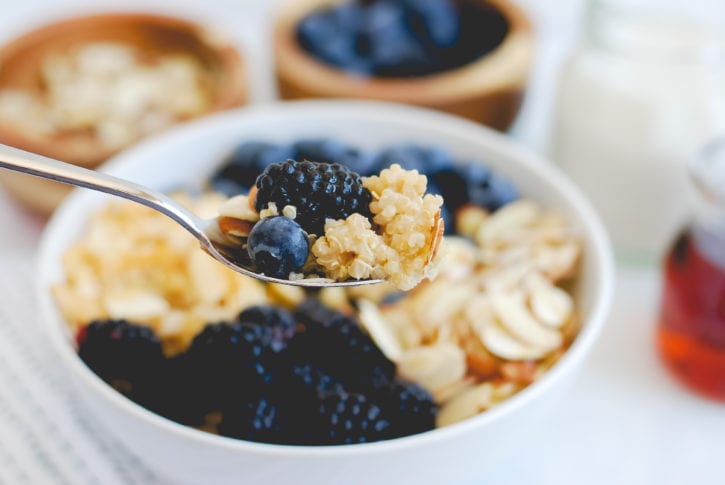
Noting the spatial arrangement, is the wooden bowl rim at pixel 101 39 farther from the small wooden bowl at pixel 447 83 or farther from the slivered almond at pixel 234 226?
the slivered almond at pixel 234 226

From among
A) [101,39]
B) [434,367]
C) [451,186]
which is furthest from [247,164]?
[101,39]

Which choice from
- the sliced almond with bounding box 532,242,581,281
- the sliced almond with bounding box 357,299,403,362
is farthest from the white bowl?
the sliced almond with bounding box 357,299,403,362

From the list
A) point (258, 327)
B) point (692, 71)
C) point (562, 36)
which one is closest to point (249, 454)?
point (258, 327)

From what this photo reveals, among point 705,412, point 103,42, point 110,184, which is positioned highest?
point 110,184

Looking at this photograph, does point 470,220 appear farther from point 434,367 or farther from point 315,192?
point 315,192

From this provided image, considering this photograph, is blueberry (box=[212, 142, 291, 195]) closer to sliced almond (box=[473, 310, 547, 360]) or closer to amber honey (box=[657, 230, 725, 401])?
sliced almond (box=[473, 310, 547, 360])

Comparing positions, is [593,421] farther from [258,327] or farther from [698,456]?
[258,327]

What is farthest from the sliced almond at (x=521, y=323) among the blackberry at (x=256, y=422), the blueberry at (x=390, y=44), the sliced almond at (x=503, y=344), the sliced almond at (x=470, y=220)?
the blueberry at (x=390, y=44)
